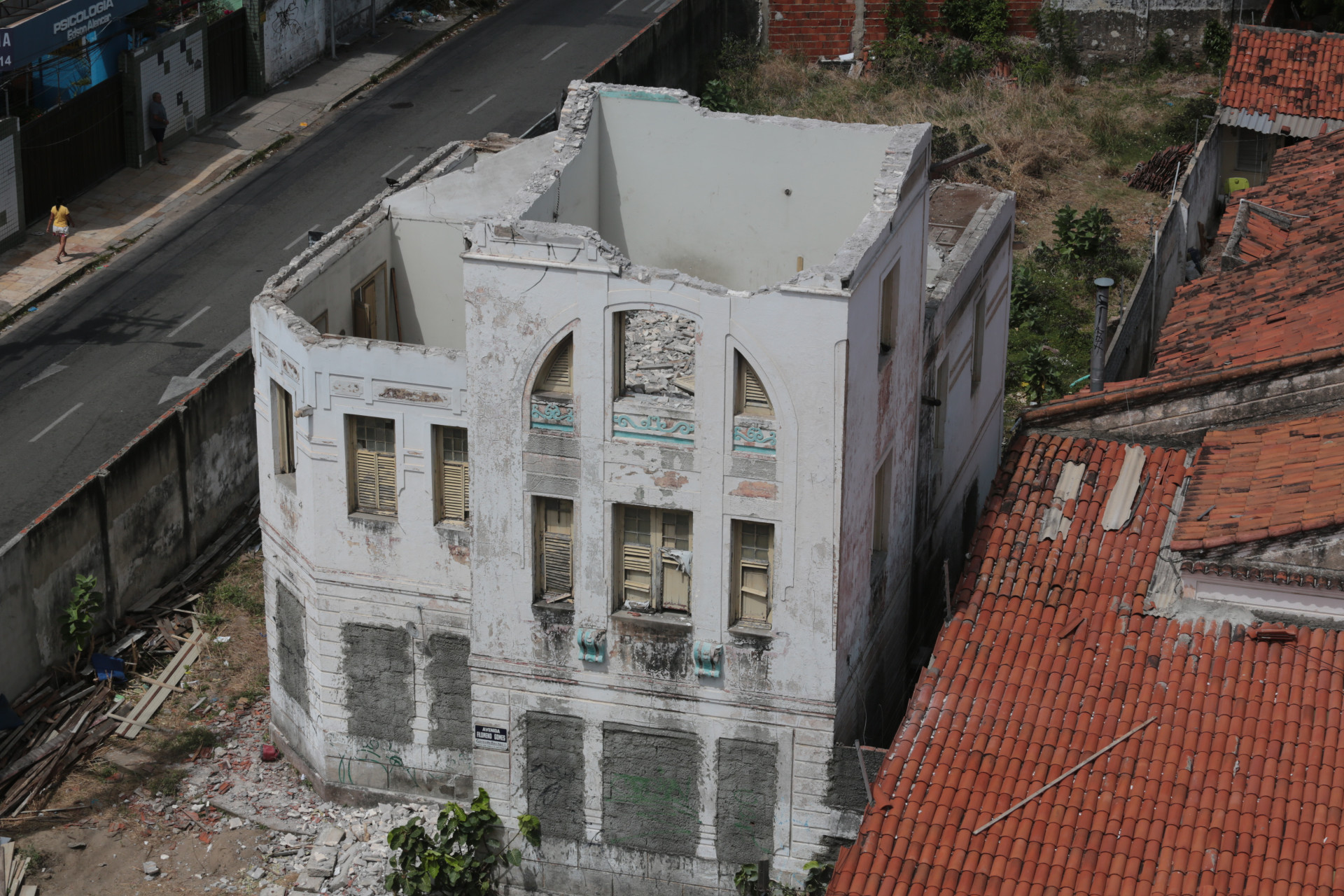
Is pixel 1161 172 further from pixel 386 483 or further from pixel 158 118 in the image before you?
pixel 386 483

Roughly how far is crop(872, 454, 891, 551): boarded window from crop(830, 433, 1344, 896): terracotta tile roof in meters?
1.56

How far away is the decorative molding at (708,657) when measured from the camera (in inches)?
1092

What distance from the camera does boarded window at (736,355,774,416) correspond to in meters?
26.4

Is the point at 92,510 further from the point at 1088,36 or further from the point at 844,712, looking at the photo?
the point at 1088,36

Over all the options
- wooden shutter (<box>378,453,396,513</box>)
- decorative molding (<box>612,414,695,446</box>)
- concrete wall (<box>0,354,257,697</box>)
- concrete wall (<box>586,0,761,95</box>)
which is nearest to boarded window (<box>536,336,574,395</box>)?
decorative molding (<box>612,414,695,446</box>)

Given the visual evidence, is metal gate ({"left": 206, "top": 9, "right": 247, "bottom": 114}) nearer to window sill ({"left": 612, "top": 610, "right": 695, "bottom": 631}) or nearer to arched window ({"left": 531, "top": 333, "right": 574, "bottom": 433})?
arched window ({"left": 531, "top": 333, "right": 574, "bottom": 433})

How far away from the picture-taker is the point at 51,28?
51938 mm

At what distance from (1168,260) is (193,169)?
91.1 feet

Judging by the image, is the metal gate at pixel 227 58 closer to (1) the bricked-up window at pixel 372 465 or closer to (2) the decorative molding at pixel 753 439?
(1) the bricked-up window at pixel 372 465

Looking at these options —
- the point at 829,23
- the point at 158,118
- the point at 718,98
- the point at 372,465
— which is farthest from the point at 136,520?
the point at 829,23

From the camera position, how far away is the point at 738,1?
67.4 metres

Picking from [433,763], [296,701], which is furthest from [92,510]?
[433,763]

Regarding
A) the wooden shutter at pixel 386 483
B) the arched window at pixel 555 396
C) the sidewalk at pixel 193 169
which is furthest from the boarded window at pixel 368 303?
the sidewalk at pixel 193 169

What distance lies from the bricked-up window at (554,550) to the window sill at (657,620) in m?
0.84
